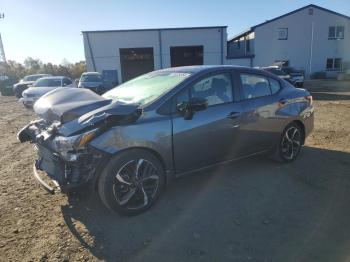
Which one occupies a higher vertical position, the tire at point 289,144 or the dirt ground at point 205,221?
the tire at point 289,144

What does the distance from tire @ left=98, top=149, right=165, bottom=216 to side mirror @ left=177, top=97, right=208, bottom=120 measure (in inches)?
26.8

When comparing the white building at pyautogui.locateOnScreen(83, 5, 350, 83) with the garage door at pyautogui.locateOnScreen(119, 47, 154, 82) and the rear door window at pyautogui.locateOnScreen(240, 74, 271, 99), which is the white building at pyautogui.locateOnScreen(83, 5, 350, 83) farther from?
the rear door window at pyautogui.locateOnScreen(240, 74, 271, 99)

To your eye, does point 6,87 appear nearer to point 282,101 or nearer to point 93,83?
point 93,83

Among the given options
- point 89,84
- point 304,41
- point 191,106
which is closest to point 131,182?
point 191,106

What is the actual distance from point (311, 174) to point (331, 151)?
153cm

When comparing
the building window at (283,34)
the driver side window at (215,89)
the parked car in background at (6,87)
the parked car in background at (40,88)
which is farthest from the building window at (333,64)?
the driver side window at (215,89)

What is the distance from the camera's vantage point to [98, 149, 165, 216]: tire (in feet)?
11.7

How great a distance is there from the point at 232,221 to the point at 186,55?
34897mm

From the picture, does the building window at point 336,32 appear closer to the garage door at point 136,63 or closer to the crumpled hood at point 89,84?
the garage door at point 136,63

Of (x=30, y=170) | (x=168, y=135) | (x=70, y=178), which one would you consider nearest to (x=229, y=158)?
(x=168, y=135)

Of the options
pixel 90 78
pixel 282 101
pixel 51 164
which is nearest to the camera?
pixel 51 164

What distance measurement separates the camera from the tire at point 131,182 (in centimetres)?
357

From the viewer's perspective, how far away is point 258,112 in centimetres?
486

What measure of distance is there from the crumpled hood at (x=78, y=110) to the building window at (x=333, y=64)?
40.1m
